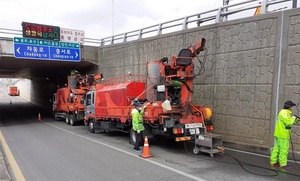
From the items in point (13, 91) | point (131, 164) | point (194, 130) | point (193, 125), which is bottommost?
point (13, 91)

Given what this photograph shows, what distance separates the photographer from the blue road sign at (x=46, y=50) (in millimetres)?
18531

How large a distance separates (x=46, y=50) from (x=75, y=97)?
404 cm

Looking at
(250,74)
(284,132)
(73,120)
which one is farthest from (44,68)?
(284,132)

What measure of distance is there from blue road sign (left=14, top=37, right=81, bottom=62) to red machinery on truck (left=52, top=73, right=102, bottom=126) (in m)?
1.78

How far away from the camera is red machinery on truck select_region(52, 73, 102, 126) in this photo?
62.6 feet

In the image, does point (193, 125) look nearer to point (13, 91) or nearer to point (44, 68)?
point (44, 68)

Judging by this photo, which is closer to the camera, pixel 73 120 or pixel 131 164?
pixel 131 164

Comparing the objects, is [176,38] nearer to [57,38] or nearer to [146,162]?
[146,162]

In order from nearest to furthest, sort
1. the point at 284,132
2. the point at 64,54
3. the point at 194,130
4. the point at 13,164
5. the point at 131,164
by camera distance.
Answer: the point at 284,132 < the point at 131,164 < the point at 13,164 < the point at 194,130 < the point at 64,54

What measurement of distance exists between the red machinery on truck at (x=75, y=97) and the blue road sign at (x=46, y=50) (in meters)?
1.78

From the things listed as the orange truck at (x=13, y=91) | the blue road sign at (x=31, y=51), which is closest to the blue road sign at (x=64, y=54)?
the blue road sign at (x=31, y=51)

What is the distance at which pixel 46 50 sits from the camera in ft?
64.1

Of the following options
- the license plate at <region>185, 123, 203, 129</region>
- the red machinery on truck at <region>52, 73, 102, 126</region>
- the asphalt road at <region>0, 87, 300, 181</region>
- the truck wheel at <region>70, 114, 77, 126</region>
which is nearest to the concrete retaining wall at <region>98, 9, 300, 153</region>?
the asphalt road at <region>0, 87, 300, 181</region>

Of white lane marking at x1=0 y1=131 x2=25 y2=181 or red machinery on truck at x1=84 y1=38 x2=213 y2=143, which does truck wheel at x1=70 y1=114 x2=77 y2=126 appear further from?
red machinery on truck at x1=84 y1=38 x2=213 y2=143
